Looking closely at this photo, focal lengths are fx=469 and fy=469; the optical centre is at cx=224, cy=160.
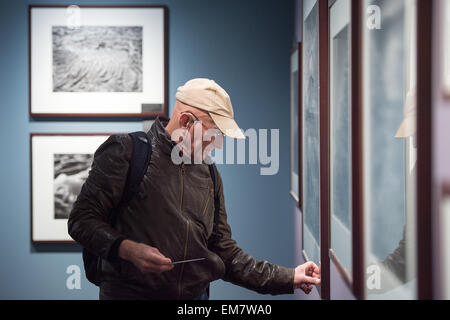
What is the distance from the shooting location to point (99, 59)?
2.33 metres

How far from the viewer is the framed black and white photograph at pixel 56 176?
2.36m

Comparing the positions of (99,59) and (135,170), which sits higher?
(99,59)

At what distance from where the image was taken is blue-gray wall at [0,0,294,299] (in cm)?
235

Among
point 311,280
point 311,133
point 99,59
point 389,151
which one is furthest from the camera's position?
point 99,59

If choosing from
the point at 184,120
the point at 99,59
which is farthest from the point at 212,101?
the point at 99,59

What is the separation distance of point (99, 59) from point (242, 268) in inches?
56.2

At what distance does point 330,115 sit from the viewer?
1280 mm

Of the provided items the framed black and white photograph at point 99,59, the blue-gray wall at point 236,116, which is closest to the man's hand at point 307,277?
the blue-gray wall at point 236,116

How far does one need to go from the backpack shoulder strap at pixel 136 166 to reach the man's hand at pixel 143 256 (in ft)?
0.42

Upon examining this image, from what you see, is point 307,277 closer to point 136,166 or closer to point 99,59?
point 136,166

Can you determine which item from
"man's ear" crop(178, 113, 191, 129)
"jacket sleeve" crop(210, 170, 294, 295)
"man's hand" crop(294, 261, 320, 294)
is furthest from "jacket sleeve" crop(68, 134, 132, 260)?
"man's hand" crop(294, 261, 320, 294)

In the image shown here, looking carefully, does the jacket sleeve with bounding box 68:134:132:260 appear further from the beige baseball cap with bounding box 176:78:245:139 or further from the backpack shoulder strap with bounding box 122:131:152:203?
the beige baseball cap with bounding box 176:78:245:139

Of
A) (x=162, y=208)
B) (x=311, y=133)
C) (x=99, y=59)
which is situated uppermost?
(x=99, y=59)
